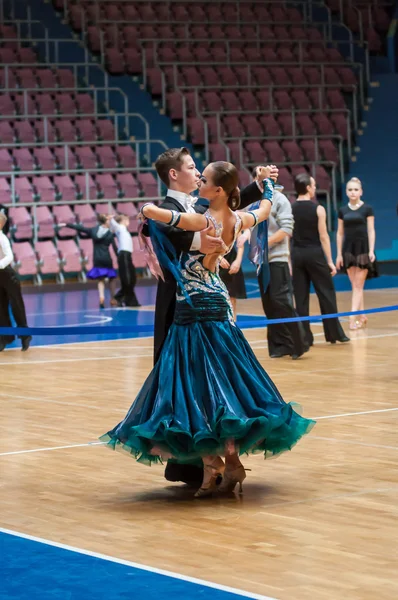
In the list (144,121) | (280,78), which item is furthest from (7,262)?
(280,78)

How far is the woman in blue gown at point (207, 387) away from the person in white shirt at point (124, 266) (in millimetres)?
13351

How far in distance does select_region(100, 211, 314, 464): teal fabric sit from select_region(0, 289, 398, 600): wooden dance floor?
33 centimetres

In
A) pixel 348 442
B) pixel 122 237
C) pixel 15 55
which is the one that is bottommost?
pixel 122 237

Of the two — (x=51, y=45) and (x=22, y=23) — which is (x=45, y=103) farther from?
(x=22, y=23)

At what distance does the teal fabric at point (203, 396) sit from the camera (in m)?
5.77

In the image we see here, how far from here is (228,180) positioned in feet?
20.1

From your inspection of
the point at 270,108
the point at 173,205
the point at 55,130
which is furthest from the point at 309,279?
the point at 270,108

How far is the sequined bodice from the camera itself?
240 inches

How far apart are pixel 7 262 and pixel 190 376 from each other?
803cm

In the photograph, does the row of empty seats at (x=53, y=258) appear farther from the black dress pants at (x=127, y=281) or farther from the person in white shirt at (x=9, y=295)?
the person in white shirt at (x=9, y=295)

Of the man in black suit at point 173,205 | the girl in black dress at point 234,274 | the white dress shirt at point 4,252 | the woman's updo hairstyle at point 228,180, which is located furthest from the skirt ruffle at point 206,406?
the white dress shirt at point 4,252

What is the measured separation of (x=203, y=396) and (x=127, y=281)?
1380cm

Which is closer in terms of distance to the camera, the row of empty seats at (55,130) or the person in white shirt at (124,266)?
the person in white shirt at (124,266)

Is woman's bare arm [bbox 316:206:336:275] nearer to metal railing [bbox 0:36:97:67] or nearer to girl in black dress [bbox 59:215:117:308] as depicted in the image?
girl in black dress [bbox 59:215:117:308]
